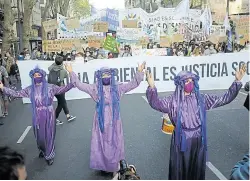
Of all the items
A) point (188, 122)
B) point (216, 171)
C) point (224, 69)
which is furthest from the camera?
point (224, 69)

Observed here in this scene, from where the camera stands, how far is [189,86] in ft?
11.9

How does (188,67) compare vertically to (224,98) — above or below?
above

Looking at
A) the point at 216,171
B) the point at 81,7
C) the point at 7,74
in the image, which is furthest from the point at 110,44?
the point at 81,7

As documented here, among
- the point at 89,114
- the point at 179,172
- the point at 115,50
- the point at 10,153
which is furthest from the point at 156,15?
the point at 10,153

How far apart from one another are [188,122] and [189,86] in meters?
0.39

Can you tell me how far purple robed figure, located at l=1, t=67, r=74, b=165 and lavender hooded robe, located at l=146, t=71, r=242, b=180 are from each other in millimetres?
1902

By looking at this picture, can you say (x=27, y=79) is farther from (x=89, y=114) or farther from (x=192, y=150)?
(x=192, y=150)

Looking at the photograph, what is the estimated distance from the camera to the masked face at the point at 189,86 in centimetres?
361

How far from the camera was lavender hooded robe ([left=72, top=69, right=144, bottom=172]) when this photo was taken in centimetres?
445

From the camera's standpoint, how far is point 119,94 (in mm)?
4527

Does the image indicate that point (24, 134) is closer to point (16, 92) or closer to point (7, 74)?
point (16, 92)

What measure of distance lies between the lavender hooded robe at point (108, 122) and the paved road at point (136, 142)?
39 centimetres

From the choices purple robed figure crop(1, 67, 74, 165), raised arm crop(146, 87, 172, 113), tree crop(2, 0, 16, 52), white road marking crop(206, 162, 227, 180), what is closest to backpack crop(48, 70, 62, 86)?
A: purple robed figure crop(1, 67, 74, 165)

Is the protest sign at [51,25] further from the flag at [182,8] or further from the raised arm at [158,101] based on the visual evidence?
the raised arm at [158,101]
